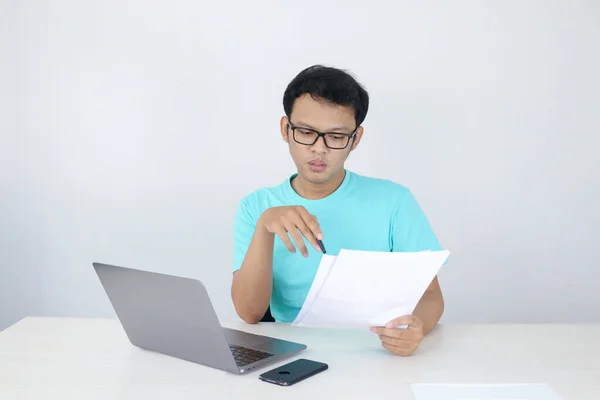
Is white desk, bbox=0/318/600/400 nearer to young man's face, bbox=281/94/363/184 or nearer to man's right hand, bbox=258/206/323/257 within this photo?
man's right hand, bbox=258/206/323/257

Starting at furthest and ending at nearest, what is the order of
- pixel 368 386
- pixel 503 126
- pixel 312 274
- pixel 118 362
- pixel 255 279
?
pixel 503 126
pixel 312 274
pixel 255 279
pixel 118 362
pixel 368 386

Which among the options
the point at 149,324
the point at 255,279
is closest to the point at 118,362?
the point at 149,324

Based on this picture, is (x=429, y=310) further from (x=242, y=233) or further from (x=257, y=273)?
(x=242, y=233)

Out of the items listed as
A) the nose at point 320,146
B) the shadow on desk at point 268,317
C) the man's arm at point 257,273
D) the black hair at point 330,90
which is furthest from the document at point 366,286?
the black hair at point 330,90

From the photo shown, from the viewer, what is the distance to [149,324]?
139cm

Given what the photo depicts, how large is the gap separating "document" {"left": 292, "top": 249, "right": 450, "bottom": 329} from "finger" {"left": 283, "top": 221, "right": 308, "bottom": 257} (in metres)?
0.12

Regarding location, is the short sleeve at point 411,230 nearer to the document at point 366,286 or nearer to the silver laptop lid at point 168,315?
the document at point 366,286

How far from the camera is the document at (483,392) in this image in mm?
1170

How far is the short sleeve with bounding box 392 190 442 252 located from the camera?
1.91m

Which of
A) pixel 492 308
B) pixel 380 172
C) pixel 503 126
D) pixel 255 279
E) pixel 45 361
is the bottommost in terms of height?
pixel 492 308

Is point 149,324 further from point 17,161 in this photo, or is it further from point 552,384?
point 17,161

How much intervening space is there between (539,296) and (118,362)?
215cm

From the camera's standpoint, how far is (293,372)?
Result: 4.17ft

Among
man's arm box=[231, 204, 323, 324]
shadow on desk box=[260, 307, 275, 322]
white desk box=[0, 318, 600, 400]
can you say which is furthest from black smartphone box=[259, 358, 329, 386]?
shadow on desk box=[260, 307, 275, 322]
